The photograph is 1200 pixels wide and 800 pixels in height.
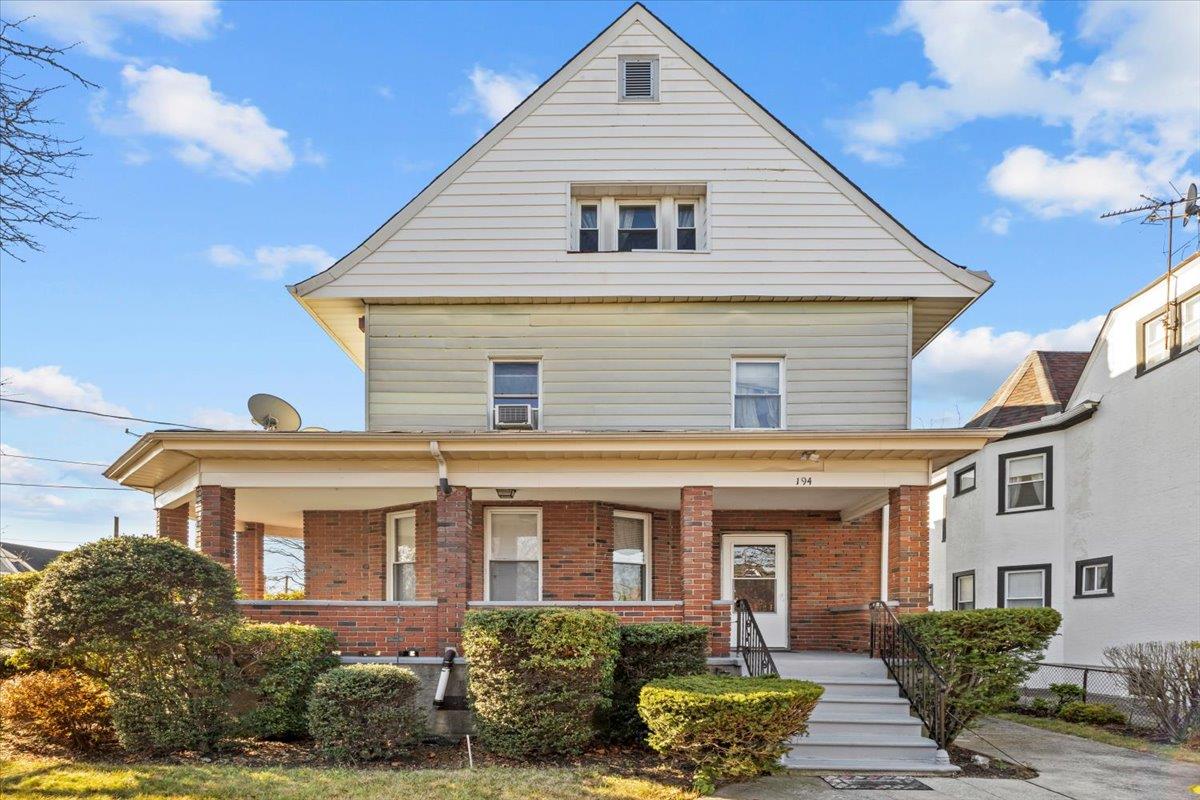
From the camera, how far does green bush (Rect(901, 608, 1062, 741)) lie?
10406 mm

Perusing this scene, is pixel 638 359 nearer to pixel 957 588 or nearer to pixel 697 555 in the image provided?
pixel 697 555

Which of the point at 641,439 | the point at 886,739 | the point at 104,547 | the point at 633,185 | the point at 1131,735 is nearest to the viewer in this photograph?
the point at 104,547

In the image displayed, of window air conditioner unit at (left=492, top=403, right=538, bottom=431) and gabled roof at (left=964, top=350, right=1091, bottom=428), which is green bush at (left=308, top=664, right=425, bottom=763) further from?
gabled roof at (left=964, top=350, right=1091, bottom=428)

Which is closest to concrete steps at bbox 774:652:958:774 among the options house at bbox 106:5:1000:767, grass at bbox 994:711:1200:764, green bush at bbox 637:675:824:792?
green bush at bbox 637:675:824:792

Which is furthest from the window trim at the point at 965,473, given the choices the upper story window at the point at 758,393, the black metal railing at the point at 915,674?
the black metal railing at the point at 915,674

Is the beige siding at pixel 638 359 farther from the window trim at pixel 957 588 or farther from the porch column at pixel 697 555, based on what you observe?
the window trim at pixel 957 588

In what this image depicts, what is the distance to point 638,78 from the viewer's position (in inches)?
582

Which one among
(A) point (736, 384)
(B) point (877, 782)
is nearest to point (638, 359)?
(A) point (736, 384)

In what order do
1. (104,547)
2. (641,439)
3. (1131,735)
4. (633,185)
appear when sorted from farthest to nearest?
(633,185), (1131,735), (641,439), (104,547)

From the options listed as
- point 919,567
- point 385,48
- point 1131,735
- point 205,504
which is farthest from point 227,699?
point 1131,735

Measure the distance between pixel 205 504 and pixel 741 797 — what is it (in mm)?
7368

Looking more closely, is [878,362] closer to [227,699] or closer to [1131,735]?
[1131,735]

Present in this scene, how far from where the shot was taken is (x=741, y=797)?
8.56 m

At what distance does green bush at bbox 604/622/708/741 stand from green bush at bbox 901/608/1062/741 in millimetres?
2637
